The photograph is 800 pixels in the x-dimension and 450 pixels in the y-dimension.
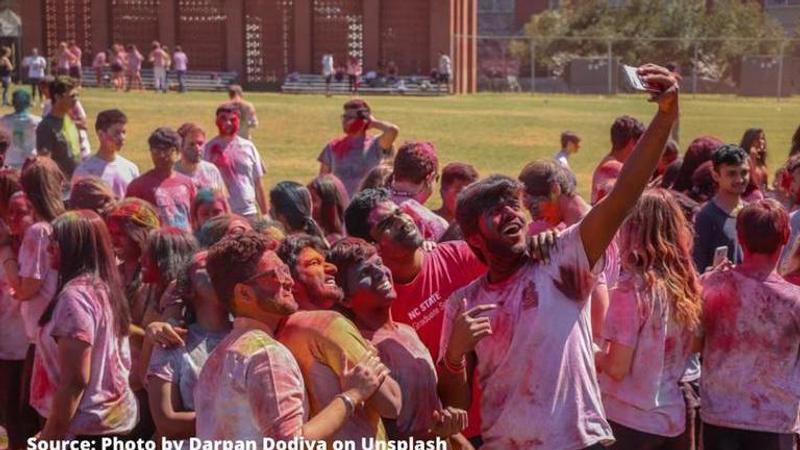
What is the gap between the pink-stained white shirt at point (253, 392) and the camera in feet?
12.2

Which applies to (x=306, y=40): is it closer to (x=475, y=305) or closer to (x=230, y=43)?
(x=230, y=43)

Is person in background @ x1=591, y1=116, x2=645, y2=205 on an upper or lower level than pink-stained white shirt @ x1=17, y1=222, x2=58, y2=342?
upper

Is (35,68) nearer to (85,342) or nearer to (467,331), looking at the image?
(85,342)

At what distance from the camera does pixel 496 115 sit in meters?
36.8

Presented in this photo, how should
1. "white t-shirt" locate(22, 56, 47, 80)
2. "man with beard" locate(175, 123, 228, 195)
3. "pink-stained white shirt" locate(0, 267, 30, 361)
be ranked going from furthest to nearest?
"white t-shirt" locate(22, 56, 47, 80)
"man with beard" locate(175, 123, 228, 195)
"pink-stained white shirt" locate(0, 267, 30, 361)

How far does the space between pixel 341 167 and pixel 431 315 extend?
5.85 metres

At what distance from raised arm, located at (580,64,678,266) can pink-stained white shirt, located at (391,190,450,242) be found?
2290 millimetres

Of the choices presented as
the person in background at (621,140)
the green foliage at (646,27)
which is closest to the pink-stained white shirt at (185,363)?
the person in background at (621,140)

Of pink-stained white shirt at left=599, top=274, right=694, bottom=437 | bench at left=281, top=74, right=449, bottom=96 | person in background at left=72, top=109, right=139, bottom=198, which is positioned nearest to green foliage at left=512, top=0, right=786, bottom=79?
bench at left=281, top=74, right=449, bottom=96

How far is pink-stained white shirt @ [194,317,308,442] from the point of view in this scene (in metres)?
3.72

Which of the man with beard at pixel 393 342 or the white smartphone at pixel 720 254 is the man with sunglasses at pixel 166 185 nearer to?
the white smartphone at pixel 720 254

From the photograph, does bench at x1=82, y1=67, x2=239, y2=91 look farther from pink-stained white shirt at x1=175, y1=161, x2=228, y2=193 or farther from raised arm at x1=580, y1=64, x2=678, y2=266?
raised arm at x1=580, y1=64, x2=678, y2=266

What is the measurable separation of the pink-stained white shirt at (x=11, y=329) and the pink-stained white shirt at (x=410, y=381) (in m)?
3.24

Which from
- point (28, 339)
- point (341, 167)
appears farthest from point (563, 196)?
point (341, 167)
